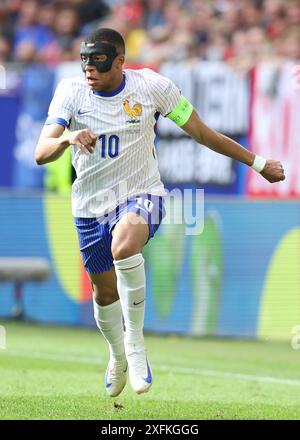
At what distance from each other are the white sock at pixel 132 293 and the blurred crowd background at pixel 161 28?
7619 millimetres

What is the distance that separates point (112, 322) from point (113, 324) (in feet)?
0.05

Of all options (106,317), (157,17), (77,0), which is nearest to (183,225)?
(157,17)

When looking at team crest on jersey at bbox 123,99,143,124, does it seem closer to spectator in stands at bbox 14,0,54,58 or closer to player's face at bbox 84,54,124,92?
player's face at bbox 84,54,124,92

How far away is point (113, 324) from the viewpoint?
8312mm

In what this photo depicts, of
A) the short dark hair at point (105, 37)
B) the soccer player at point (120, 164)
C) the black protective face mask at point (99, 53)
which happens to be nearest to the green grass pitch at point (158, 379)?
the soccer player at point (120, 164)

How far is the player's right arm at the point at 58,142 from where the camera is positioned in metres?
7.06

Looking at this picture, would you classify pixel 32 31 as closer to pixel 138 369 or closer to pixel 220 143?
pixel 220 143

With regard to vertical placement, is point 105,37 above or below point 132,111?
above

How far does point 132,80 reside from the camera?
26.5 ft

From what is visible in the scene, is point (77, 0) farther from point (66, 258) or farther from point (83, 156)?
point (83, 156)

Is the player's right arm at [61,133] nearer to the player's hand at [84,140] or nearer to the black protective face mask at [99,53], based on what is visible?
the player's hand at [84,140]

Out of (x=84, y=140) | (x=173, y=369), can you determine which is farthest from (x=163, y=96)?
(x=173, y=369)

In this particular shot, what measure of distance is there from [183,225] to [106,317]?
21.5ft
